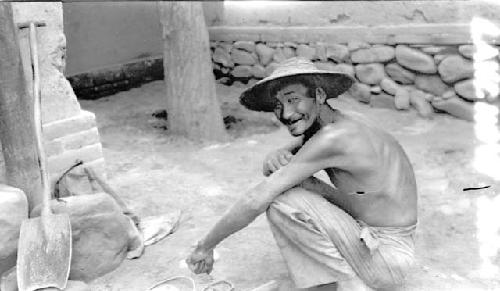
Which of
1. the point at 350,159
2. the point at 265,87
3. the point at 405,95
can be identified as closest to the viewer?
the point at 350,159

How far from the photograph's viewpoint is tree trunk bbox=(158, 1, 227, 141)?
590 cm

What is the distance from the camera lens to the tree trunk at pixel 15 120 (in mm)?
3340

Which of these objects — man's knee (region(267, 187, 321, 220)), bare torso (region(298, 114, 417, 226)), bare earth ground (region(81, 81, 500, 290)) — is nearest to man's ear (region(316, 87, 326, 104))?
bare torso (region(298, 114, 417, 226))

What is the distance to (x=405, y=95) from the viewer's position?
19.8 feet

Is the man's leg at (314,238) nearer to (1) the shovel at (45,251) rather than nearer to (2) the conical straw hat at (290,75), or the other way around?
(2) the conical straw hat at (290,75)

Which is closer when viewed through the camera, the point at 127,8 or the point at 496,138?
the point at 496,138

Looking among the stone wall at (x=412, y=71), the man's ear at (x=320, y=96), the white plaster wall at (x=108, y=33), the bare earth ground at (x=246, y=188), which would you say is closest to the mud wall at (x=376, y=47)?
the stone wall at (x=412, y=71)

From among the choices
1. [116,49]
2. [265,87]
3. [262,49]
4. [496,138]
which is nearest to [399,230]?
[265,87]

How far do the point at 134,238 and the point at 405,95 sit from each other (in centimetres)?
377

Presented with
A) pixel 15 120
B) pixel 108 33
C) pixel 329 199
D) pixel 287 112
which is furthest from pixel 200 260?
pixel 108 33

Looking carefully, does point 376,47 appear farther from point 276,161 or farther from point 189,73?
point 276,161

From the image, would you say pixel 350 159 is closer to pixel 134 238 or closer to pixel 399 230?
pixel 399 230

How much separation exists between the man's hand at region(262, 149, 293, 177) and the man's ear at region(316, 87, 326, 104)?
30cm

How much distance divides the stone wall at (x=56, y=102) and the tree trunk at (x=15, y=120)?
0.13 metres
